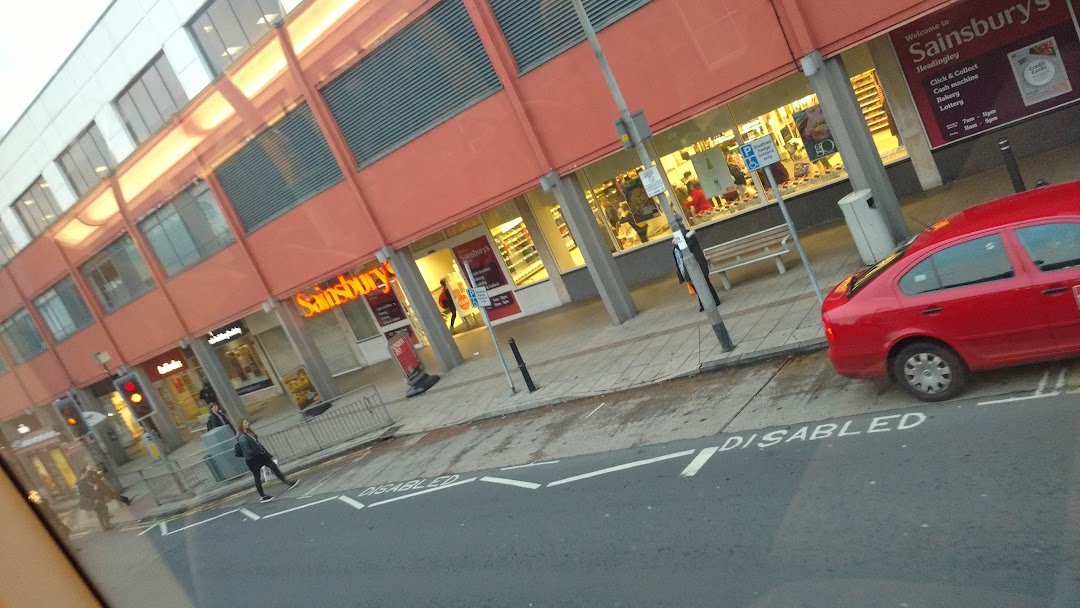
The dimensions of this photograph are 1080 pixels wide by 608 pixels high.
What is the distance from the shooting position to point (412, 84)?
1828cm

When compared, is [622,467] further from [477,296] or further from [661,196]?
[477,296]

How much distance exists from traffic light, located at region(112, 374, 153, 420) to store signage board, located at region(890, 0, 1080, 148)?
66.8 feet

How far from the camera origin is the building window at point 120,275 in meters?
24.3

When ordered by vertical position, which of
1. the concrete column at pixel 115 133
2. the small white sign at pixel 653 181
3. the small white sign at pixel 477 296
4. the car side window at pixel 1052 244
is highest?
the concrete column at pixel 115 133

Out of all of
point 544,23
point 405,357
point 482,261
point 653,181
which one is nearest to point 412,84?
point 544,23

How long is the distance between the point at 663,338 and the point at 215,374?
678 inches

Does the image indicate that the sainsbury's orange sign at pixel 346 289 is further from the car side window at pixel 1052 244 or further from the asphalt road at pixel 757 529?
the car side window at pixel 1052 244

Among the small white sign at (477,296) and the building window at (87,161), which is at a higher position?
the building window at (87,161)

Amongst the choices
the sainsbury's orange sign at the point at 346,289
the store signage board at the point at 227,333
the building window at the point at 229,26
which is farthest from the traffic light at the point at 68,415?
the store signage board at the point at 227,333

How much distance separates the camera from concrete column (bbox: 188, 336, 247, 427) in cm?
2616

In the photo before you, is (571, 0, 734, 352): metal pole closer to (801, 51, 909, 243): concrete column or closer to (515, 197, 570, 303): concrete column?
(801, 51, 909, 243): concrete column

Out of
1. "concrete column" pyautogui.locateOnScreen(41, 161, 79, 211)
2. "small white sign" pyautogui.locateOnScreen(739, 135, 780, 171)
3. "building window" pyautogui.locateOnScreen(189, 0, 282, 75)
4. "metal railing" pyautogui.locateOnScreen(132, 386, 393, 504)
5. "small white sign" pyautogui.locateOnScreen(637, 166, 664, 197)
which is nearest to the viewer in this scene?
"small white sign" pyautogui.locateOnScreen(739, 135, 780, 171)

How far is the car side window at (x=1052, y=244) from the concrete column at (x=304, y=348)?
1978 centimetres

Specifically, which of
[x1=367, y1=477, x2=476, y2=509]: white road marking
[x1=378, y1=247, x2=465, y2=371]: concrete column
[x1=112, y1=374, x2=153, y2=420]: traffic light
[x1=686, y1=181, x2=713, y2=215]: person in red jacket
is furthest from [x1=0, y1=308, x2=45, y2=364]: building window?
[x1=112, y1=374, x2=153, y2=420]: traffic light
